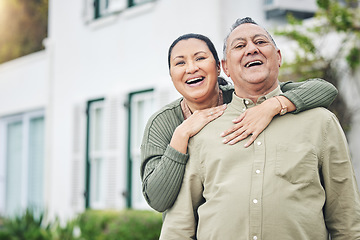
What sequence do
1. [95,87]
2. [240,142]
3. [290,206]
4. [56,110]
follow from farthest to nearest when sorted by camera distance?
[56,110], [95,87], [240,142], [290,206]

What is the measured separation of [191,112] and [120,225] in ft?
17.6

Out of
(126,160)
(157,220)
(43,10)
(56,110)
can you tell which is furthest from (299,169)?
(43,10)

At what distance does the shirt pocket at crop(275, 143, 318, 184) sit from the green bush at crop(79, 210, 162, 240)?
5.31 m

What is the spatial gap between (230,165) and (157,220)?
527 centimetres

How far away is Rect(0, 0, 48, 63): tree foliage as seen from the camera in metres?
15.7

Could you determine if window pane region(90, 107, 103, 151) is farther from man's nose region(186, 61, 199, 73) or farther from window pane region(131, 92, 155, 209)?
man's nose region(186, 61, 199, 73)

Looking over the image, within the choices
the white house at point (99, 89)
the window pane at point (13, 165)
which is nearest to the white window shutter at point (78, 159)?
the white house at point (99, 89)

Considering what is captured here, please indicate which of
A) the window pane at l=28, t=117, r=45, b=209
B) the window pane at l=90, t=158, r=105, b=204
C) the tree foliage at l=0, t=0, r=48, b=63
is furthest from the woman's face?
the tree foliage at l=0, t=0, r=48, b=63

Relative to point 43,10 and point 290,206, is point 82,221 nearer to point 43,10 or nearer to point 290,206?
point 290,206

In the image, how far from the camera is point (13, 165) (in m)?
12.2

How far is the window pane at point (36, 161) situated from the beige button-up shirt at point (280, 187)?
947 centimetres

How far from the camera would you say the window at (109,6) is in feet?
30.2

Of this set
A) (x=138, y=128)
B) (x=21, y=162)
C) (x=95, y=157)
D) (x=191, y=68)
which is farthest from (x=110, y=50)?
(x=191, y=68)

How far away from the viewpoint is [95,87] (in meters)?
9.62
